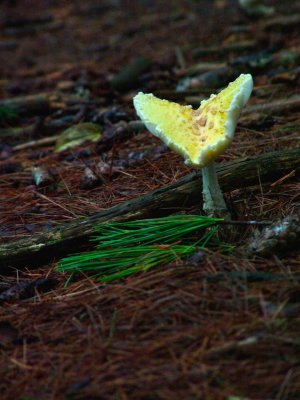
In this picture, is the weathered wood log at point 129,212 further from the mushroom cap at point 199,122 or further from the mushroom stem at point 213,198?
the mushroom cap at point 199,122

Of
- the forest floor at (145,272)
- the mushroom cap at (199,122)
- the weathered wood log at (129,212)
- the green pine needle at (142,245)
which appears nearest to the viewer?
the forest floor at (145,272)

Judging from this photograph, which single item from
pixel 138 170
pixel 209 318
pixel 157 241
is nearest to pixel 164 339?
pixel 209 318

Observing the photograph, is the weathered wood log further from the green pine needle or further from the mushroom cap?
the mushroom cap

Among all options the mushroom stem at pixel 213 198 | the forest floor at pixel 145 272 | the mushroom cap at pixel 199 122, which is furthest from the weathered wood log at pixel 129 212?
the mushroom cap at pixel 199 122

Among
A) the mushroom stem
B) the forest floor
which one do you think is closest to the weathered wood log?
the forest floor

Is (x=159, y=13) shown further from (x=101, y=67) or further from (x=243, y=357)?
(x=243, y=357)

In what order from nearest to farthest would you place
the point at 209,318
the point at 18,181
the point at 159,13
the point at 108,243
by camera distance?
the point at 209,318 < the point at 108,243 < the point at 18,181 < the point at 159,13

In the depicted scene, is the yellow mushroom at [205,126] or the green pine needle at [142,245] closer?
the yellow mushroom at [205,126]
